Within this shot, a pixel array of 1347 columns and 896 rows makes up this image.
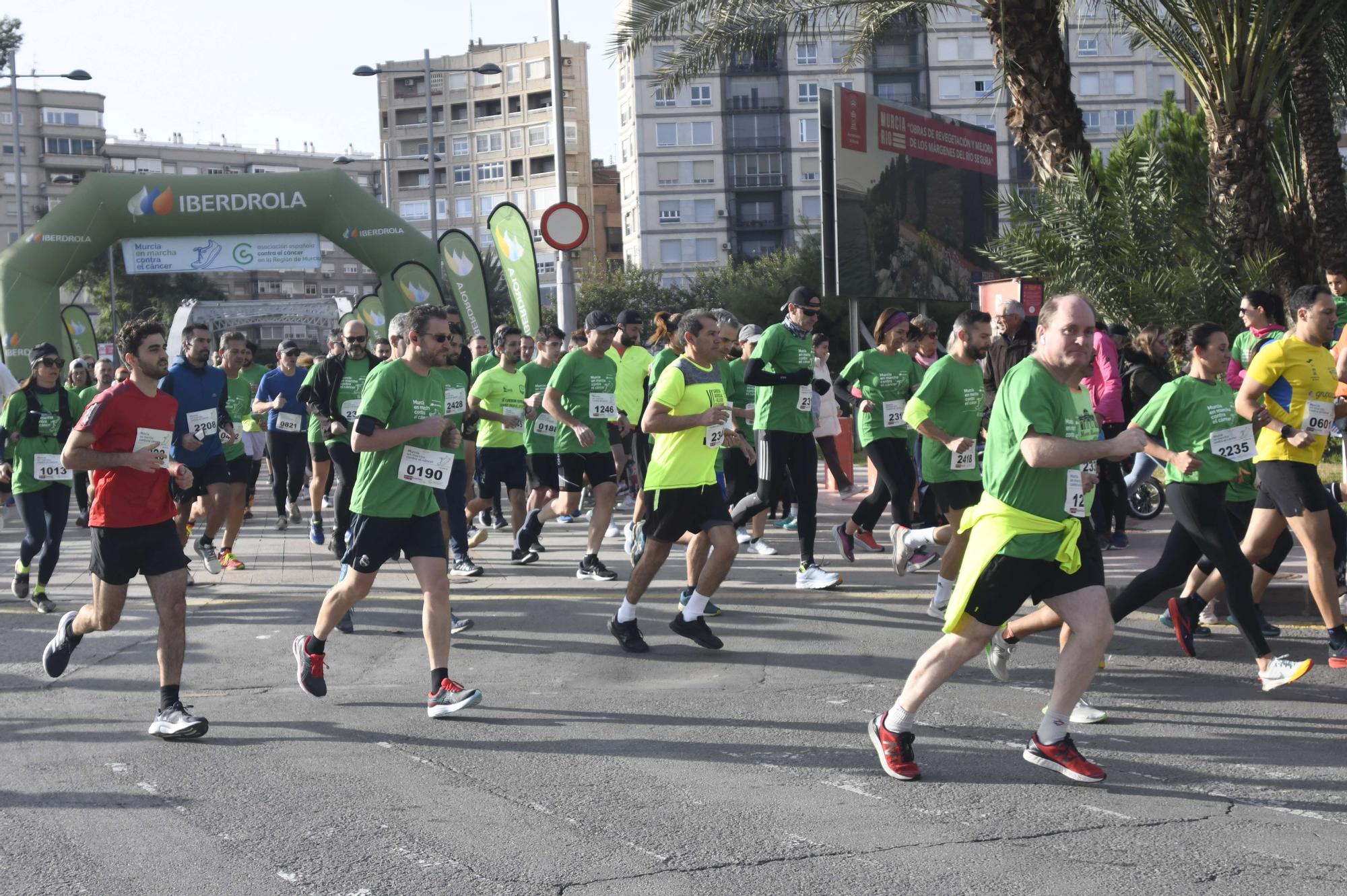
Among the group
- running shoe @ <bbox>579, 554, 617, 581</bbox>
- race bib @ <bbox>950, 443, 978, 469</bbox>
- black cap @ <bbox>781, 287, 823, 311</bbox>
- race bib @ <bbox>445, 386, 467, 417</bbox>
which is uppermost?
black cap @ <bbox>781, 287, 823, 311</bbox>

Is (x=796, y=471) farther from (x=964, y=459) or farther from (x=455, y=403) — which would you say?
(x=455, y=403)

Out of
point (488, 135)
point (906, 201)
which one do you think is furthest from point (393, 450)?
point (488, 135)

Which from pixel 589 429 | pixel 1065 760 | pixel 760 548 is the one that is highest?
pixel 589 429

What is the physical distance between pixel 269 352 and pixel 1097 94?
49392mm

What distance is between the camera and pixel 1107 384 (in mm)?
11734

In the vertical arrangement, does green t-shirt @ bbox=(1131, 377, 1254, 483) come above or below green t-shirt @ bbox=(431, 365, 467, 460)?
below

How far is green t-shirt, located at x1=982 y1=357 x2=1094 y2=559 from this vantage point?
18.0ft

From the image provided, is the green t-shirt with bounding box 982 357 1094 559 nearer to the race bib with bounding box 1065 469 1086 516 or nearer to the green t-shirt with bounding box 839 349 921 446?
the race bib with bounding box 1065 469 1086 516

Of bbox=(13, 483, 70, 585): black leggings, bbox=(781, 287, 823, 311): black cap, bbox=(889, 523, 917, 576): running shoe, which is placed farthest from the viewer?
bbox=(13, 483, 70, 585): black leggings

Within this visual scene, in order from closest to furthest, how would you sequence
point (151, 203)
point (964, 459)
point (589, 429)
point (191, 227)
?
point (964, 459)
point (589, 429)
point (151, 203)
point (191, 227)

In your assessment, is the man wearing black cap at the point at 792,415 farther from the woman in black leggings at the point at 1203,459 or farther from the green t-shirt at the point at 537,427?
the woman in black leggings at the point at 1203,459

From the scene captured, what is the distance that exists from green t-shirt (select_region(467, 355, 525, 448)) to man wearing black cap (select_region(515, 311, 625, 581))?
836 mm

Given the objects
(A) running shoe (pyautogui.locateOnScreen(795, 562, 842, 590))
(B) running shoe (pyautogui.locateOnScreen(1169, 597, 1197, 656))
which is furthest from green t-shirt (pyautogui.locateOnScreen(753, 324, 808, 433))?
(B) running shoe (pyautogui.locateOnScreen(1169, 597, 1197, 656))

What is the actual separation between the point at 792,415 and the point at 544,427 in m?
A: 2.45
